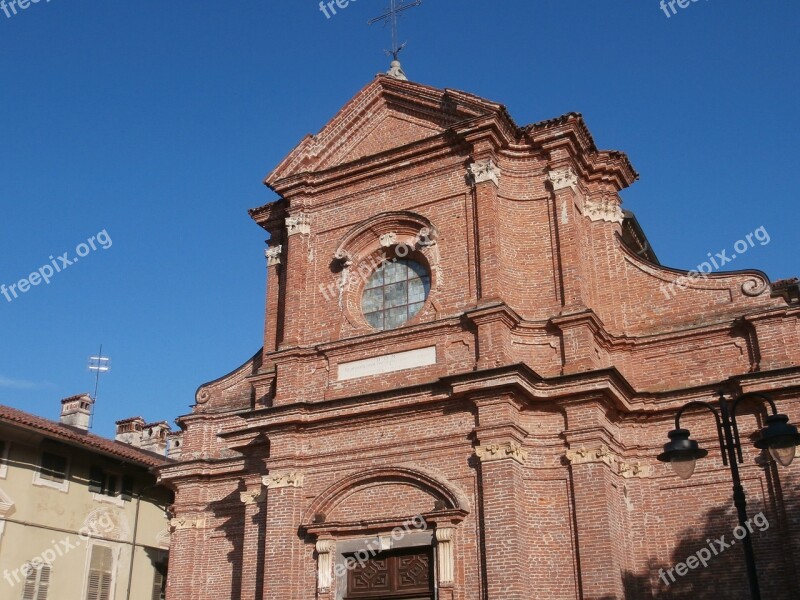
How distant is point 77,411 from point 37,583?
7594 millimetres

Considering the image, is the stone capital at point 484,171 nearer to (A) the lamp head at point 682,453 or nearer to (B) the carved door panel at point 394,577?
(B) the carved door panel at point 394,577

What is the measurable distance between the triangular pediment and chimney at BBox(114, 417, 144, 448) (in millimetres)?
15397

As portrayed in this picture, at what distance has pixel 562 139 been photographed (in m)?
18.2

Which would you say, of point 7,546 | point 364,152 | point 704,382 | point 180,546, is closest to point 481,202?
point 364,152

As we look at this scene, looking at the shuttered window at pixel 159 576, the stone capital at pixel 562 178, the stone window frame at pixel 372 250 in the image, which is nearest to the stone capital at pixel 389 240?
the stone window frame at pixel 372 250

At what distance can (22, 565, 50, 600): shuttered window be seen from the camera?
2127cm

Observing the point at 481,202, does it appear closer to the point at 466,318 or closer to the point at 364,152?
the point at 466,318

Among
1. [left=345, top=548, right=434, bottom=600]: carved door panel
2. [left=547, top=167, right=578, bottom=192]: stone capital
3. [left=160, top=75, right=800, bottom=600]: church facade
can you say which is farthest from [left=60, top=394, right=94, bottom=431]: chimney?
[left=547, top=167, right=578, bottom=192]: stone capital

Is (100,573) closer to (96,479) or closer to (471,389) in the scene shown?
(96,479)

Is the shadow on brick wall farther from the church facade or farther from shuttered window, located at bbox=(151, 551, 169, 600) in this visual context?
shuttered window, located at bbox=(151, 551, 169, 600)

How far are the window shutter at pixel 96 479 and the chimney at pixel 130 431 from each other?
323 inches

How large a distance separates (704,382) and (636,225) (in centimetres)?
547

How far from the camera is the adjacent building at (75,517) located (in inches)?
837

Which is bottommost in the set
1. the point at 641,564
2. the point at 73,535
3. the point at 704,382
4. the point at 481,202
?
the point at 641,564
